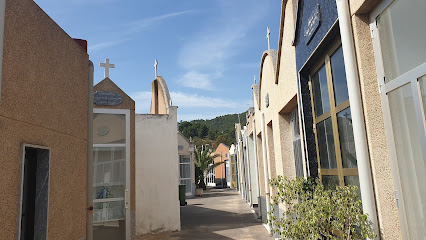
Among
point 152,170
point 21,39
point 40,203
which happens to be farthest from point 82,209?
point 152,170

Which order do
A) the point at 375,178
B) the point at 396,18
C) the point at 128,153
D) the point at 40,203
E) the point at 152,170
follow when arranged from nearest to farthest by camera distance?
the point at 396,18 → the point at 375,178 → the point at 40,203 → the point at 128,153 → the point at 152,170

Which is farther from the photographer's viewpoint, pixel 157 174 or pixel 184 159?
pixel 184 159

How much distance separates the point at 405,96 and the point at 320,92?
215 cm

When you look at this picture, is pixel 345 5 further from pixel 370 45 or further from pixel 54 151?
pixel 54 151

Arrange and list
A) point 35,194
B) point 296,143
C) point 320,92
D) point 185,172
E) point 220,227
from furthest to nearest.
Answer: point 185,172 → point 220,227 → point 296,143 → point 320,92 → point 35,194

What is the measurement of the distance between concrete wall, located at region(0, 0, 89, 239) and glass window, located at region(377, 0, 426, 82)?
3578 millimetres

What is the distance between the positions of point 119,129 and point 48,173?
15.3ft

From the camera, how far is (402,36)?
2.62 metres

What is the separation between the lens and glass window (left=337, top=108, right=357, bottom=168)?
3.71 metres

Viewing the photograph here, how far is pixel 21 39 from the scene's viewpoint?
342 cm

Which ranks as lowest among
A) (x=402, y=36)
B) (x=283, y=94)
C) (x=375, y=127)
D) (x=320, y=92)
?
(x=375, y=127)

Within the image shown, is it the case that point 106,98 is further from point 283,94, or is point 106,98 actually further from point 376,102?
point 376,102

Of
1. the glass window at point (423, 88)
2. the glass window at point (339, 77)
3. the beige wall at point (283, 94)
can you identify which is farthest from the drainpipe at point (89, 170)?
the glass window at point (423, 88)

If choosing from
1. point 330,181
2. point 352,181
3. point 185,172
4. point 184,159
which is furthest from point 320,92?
point 184,159
